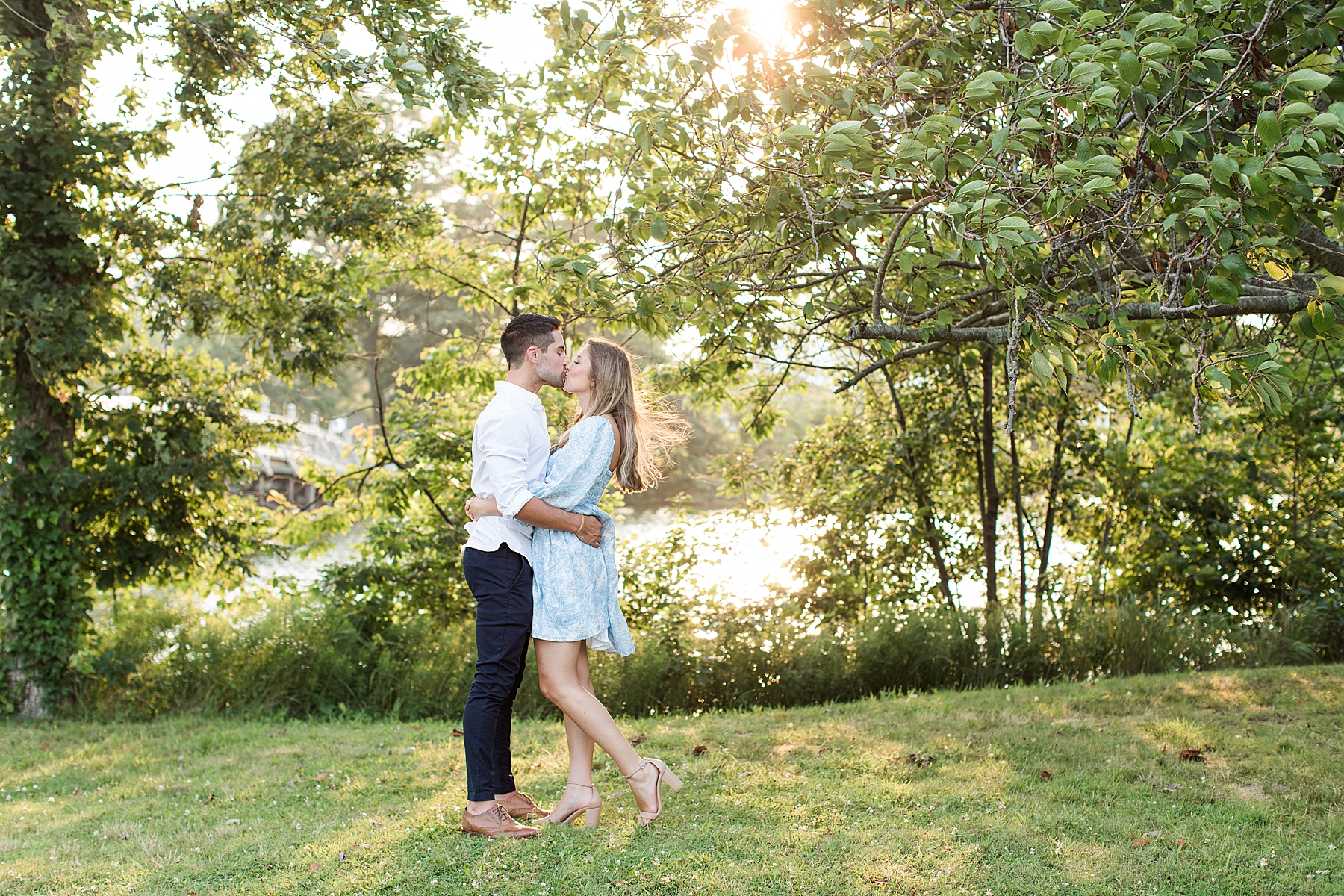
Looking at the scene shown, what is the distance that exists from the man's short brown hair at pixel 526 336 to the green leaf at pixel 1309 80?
8.24 feet

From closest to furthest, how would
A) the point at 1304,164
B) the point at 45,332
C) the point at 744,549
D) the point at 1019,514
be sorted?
the point at 1304,164 → the point at 45,332 → the point at 744,549 → the point at 1019,514

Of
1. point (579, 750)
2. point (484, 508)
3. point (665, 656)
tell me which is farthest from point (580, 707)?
point (665, 656)

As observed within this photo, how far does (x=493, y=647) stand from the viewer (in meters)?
3.72

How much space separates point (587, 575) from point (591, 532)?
0.52ft

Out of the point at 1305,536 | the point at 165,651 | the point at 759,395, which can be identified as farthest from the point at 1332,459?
the point at 165,651

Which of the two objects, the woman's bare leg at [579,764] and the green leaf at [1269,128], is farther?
the woman's bare leg at [579,764]

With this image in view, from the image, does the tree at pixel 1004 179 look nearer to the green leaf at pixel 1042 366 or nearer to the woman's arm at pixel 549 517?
the green leaf at pixel 1042 366

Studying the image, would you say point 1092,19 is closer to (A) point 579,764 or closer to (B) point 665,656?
(A) point 579,764

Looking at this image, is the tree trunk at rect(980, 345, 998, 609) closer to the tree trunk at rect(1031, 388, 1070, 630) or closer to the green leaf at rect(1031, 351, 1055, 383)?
the tree trunk at rect(1031, 388, 1070, 630)

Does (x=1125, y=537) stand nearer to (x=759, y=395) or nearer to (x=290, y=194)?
(x=759, y=395)

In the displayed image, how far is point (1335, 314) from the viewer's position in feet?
10.1

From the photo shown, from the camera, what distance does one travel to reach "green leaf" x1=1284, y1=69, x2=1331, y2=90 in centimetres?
279

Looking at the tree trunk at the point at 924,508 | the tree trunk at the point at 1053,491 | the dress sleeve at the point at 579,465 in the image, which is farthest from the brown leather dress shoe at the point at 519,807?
the tree trunk at the point at 1053,491

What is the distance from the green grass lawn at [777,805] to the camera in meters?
3.31
